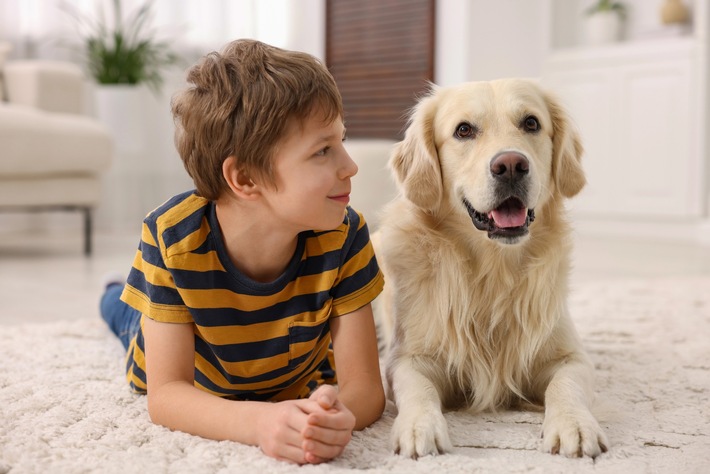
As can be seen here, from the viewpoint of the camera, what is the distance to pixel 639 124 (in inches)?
227

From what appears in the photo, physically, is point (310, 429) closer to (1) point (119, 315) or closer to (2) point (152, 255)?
(2) point (152, 255)

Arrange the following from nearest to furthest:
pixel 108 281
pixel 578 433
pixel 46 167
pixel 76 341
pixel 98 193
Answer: pixel 578 433 < pixel 76 341 < pixel 108 281 < pixel 46 167 < pixel 98 193

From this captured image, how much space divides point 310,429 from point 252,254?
0.41m

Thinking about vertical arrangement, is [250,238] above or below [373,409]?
above

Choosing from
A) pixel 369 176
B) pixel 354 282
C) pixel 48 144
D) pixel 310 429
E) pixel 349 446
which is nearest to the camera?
pixel 310 429

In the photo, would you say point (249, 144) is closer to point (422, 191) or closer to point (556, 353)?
point (422, 191)

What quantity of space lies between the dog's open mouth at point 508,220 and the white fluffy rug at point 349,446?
1.21ft

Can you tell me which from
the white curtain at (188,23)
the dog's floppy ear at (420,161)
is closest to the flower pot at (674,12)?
the white curtain at (188,23)

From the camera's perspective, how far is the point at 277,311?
1464 mm

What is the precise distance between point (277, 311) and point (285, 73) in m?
0.45

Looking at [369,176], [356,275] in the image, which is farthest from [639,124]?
[356,275]

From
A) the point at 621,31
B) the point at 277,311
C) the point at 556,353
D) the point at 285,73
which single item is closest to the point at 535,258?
the point at 556,353

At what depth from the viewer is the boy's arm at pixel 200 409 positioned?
1193mm

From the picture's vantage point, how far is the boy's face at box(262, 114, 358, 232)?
1.36 meters
